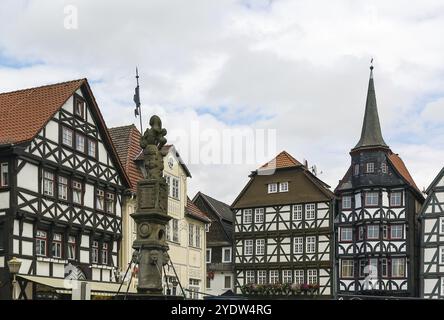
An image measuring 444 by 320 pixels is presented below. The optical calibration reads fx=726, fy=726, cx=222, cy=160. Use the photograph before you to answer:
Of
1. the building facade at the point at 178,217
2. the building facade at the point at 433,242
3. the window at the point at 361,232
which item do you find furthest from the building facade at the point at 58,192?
the building facade at the point at 433,242

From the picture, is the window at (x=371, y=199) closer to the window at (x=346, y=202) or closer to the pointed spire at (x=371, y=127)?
the window at (x=346, y=202)

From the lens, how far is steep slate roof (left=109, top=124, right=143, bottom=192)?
34.6 metres

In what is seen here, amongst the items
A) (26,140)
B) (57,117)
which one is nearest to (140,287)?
(26,140)

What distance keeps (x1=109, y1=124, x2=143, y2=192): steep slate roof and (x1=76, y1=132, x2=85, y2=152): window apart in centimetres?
480

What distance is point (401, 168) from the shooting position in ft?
156

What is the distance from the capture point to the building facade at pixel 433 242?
41969mm

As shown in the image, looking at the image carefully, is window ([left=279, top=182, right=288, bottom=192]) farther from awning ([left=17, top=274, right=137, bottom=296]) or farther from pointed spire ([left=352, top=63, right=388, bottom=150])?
awning ([left=17, top=274, right=137, bottom=296])

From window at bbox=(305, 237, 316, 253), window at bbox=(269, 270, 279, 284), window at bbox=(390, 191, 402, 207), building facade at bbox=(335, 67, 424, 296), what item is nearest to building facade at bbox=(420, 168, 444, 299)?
building facade at bbox=(335, 67, 424, 296)

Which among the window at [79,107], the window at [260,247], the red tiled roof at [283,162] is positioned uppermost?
the red tiled roof at [283,162]

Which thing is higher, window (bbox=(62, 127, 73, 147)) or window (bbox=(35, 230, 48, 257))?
window (bbox=(62, 127, 73, 147))

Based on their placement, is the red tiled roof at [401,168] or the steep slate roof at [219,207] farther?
the steep slate roof at [219,207]

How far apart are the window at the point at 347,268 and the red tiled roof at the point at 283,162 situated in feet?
22.8

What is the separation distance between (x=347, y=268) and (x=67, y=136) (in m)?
23.2

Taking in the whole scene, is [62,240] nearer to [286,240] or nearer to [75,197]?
[75,197]
